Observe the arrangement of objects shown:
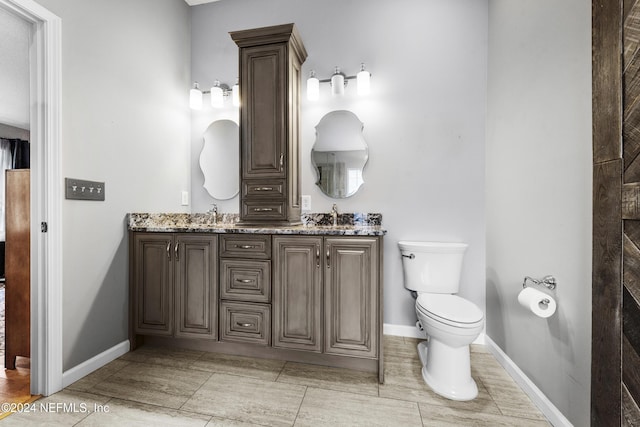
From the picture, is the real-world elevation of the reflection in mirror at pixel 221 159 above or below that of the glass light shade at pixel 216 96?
below

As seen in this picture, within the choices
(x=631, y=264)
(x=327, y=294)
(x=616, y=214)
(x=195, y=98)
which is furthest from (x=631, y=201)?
(x=195, y=98)

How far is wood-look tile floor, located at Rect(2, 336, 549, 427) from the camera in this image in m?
1.34

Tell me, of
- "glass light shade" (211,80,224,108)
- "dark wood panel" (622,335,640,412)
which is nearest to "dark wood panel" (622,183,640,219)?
"dark wood panel" (622,335,640,412)

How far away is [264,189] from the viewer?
2.14 m

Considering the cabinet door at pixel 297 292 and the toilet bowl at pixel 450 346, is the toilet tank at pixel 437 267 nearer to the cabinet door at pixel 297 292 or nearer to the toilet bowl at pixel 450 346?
the toilet bowl at pixel 450 346

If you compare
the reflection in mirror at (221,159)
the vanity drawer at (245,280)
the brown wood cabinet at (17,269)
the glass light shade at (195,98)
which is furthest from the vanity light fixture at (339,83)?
the brown wood cabinet at (17,269)

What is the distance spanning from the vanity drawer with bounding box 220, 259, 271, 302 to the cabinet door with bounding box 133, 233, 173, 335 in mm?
425

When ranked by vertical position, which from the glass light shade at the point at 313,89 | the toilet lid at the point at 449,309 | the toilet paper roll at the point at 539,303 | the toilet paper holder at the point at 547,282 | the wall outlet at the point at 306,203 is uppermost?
the glass light shade at the point at 313,89

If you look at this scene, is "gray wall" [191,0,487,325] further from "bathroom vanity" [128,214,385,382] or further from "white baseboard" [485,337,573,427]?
"bathroom vanity" [128,214,385,382]

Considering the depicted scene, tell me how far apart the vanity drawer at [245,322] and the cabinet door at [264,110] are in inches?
38.2

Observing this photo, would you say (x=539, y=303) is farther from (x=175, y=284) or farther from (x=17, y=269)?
(x=17, y=269)

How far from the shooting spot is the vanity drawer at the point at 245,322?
1.81 m

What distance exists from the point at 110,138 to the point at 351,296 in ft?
6.34

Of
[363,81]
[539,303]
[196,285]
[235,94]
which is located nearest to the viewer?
[539,303]
